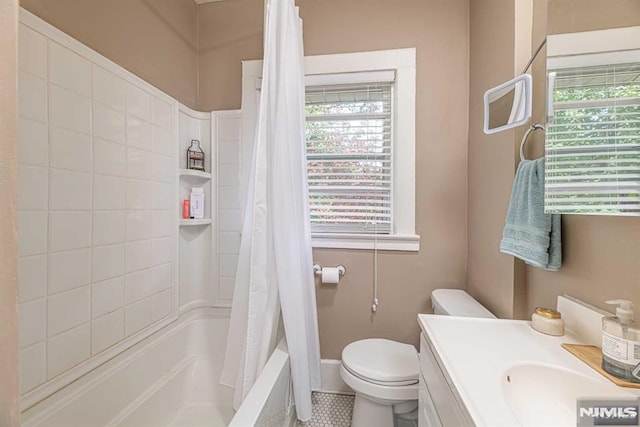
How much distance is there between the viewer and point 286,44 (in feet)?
4.15

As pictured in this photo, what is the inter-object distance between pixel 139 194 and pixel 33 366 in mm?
809

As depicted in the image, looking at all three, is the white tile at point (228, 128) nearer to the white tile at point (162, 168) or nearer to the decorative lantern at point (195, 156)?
the decorative lantern at point (195, 156)

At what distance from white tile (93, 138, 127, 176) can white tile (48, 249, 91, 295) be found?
1.22 ft

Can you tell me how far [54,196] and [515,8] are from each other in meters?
2.01

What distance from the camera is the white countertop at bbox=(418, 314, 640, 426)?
0.55m

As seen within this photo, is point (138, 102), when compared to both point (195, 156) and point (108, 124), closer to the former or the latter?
point (108, 124)

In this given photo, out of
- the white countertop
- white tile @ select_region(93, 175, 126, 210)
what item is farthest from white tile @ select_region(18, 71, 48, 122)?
the white countertop

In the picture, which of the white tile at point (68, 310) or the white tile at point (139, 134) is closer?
the white tile at point (68, 310)

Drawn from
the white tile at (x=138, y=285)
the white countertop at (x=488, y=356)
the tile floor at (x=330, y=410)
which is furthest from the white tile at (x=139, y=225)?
the white countertop at (x=488, y=356)

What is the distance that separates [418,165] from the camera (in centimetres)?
169

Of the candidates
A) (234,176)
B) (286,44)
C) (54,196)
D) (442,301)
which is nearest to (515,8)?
(286,44)

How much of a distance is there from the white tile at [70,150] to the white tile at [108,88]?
0.70 ft

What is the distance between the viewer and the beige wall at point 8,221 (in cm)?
32

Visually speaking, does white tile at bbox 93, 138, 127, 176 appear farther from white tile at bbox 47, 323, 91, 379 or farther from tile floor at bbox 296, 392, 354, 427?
tile floor at bbox 296, 392, 354, 427
